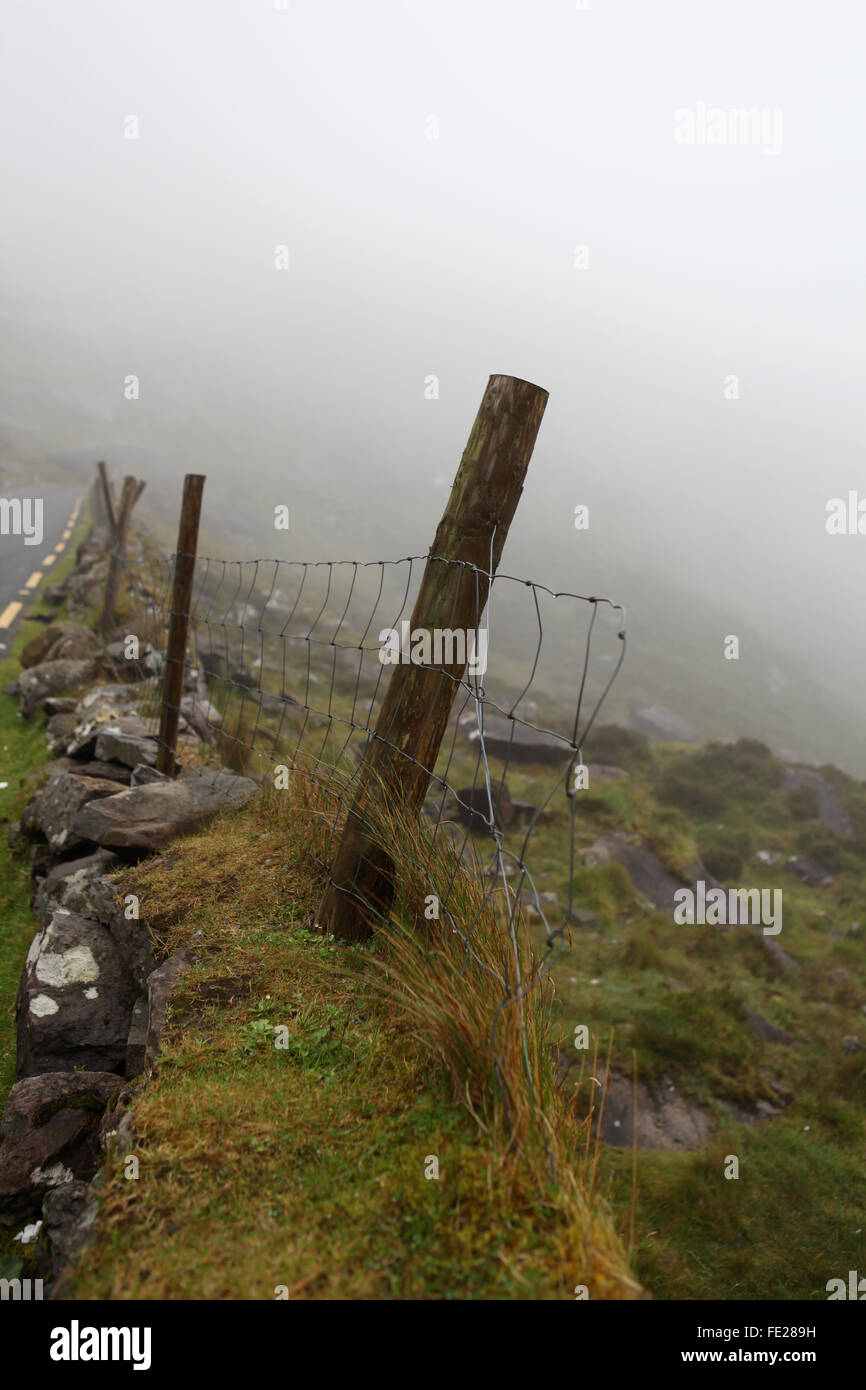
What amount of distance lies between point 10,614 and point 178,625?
8.74 metres

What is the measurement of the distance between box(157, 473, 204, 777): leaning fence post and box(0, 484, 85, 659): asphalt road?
6328 millimetres

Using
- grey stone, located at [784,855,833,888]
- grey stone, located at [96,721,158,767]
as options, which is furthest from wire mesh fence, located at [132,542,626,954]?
grey stone, located at [784,855,833,888]

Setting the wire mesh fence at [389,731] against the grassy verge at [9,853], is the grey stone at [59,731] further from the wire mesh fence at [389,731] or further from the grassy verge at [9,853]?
the wire mesh fence at [389,731]

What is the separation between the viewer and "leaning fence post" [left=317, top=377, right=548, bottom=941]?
3.03m

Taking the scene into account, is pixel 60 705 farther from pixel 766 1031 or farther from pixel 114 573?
pixel 766 1031

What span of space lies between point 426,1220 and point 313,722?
1237 centimetres

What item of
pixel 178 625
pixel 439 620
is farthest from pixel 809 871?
pixel 439 620

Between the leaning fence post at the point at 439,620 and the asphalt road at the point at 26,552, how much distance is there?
9554 mm

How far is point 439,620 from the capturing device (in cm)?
316

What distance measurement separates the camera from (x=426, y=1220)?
1.85 metres

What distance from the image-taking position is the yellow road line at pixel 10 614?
40.2 feet

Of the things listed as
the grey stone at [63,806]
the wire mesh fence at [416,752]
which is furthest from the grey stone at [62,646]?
the grey stone at [63,806]

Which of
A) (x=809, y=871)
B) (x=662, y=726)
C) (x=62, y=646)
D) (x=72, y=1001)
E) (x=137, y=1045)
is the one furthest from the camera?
(x=662, y=726)

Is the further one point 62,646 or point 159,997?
point 62,646
